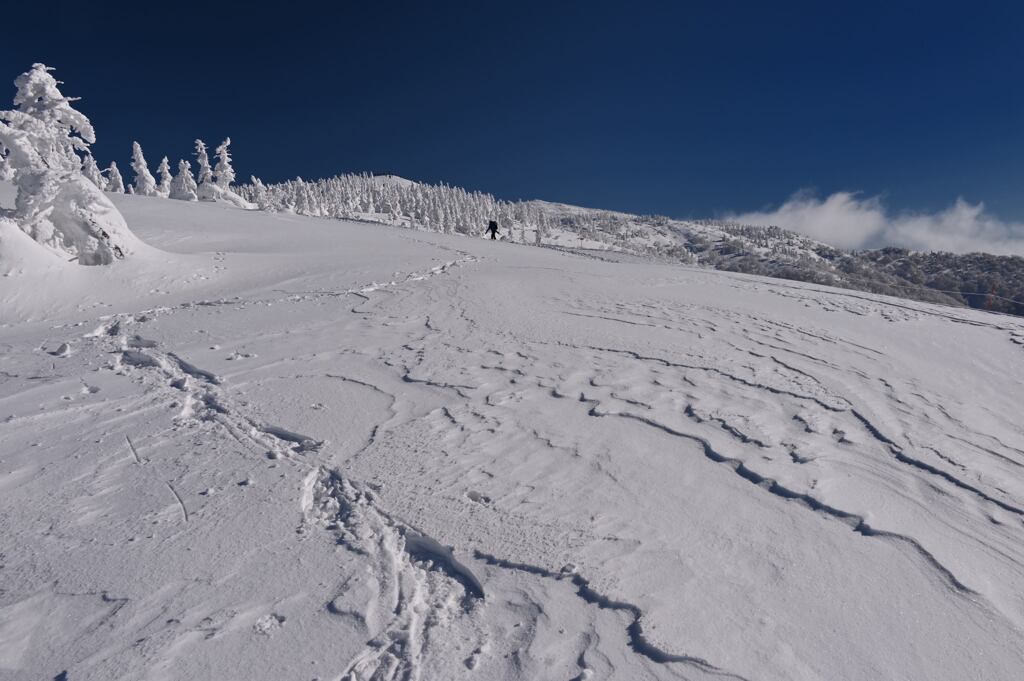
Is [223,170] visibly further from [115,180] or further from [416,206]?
[416,206]

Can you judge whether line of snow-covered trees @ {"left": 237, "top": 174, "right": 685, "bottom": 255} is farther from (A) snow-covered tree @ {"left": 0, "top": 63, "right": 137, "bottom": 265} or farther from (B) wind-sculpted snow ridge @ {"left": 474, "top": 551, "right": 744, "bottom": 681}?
(B) wind-sculpted snow ridge @ {"left": 474, "top": 551, "right": 744, "bottom": 681}

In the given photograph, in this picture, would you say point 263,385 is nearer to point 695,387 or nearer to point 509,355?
point 509,355

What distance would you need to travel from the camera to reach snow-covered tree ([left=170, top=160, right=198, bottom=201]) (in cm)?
6325

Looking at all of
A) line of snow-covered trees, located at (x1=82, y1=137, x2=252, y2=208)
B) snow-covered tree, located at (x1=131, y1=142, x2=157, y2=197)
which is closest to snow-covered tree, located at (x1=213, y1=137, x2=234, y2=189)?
line of snow-covered trees, located at (x1=82, y1=137, x2=252, y2=208)

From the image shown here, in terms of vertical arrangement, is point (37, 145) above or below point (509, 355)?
above

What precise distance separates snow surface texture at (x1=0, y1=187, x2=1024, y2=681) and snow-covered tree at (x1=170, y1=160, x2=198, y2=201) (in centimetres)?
6427

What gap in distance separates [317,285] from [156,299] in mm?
3809

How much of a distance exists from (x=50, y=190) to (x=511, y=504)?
17.6 metres

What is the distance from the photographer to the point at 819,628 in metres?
3.19

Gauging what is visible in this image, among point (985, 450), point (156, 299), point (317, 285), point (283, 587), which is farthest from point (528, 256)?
point (283, 587)

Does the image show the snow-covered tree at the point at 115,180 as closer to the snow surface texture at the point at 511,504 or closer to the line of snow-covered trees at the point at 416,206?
the line of snow-covered trees at the point at 416,206

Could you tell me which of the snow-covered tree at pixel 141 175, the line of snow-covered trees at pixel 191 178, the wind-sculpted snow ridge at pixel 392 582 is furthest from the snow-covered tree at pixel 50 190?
the snow-covered tree at pixel 141 175

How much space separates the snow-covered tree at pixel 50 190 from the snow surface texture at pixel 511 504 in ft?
22.4

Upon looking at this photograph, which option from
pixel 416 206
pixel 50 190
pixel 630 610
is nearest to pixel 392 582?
pixel 630 610
